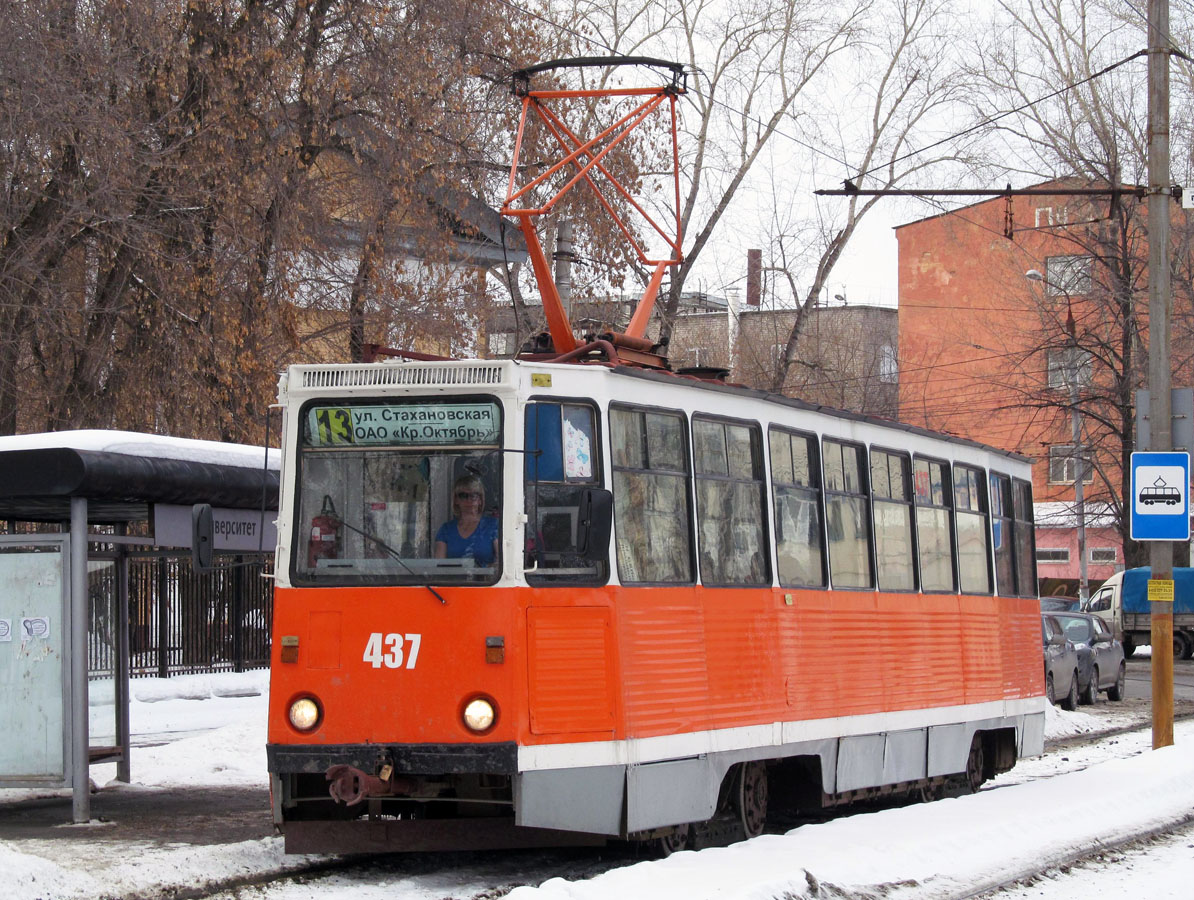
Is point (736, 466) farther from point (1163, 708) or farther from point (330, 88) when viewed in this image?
point (330, 88)

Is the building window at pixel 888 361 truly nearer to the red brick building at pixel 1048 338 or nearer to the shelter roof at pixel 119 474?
the red brick building at pixel 1048 338

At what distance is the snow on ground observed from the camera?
8031 millimetres

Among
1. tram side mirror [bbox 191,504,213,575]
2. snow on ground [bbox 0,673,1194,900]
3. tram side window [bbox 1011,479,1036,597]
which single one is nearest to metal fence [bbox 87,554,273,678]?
snow on ground [bbox 0,673,1194,900]

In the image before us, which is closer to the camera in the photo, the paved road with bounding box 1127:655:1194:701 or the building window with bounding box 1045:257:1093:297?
the paved road with bounding box 1127:655:1194:701

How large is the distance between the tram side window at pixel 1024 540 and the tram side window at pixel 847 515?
152 inches

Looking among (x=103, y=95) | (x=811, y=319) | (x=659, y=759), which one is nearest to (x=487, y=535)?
(x=659, y=759)

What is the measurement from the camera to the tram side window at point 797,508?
10867 millimetres

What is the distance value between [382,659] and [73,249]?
44.3 ft

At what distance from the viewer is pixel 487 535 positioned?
8766 millimetres

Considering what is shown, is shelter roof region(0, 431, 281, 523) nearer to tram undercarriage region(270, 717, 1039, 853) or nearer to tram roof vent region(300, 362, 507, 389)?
tram roof vent region(300, 362, 507, 389)

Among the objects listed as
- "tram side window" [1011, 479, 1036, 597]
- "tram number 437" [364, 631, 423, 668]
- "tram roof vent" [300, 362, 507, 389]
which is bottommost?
"tram number 437" [364, 631, 423, 668]

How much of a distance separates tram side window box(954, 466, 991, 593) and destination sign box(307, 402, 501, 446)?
21.0ft

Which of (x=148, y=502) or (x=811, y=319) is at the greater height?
(x=811, y=319)

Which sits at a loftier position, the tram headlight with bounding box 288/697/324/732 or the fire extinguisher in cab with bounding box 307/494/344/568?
the fire extinguisher in cab with bounding box 307/494/344/568
